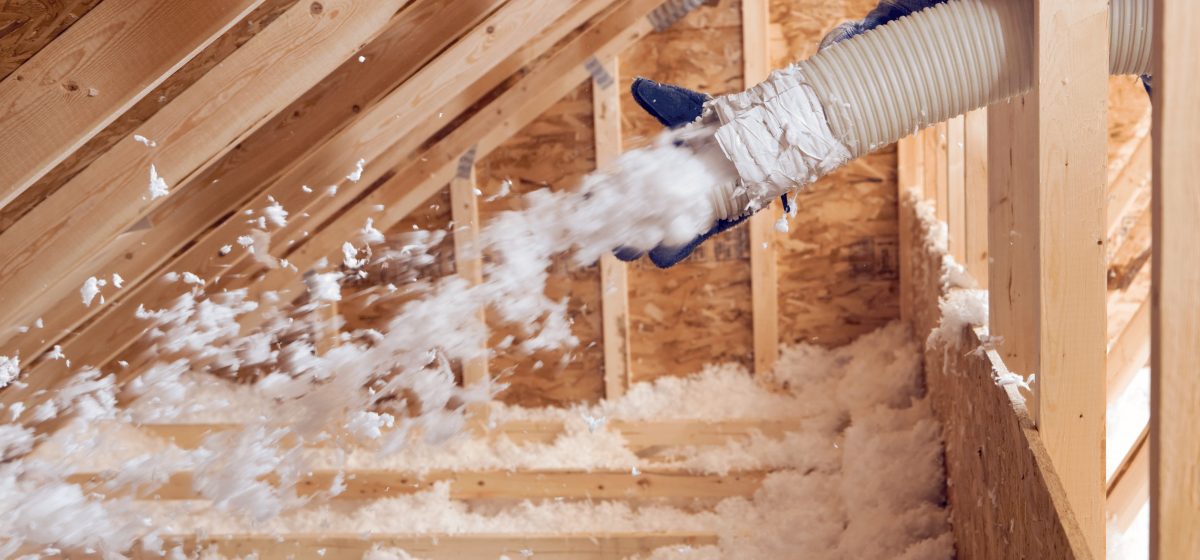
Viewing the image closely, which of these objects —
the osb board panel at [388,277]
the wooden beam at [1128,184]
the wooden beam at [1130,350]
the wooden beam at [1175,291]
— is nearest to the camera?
the wooden beam at [1175,291]

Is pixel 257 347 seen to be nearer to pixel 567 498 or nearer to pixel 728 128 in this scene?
pixel 567 498

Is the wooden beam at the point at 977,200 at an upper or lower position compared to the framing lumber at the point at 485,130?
lower

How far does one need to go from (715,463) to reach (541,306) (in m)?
1.10

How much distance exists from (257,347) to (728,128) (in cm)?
282

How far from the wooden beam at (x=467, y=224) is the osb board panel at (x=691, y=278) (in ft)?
1.94

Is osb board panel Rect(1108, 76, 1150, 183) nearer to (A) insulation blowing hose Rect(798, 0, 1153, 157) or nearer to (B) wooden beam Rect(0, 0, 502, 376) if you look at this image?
(B) wooden beam Rect(0, 0, 502, 376)

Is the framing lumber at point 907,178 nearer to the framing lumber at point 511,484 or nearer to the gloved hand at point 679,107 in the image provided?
the framing lumber at point 511,484

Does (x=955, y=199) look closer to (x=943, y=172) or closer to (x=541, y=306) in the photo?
(x=943, y=172)

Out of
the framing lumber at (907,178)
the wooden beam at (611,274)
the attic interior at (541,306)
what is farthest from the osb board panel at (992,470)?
the wooden beam at (611,274)

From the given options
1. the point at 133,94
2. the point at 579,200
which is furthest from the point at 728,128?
the point at 133,94

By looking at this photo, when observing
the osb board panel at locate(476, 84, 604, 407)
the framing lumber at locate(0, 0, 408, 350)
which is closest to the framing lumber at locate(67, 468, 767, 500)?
the osb board panel at locate(476, 84, 604, 407)

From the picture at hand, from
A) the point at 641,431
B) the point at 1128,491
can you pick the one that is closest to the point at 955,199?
the point at 1128,491

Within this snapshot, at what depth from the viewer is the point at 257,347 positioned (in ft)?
11.9

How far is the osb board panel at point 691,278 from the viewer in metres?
3.81
